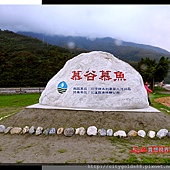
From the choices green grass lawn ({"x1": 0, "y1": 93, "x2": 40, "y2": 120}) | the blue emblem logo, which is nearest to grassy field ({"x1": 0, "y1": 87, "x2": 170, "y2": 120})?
green grass lawn ({"x1": 0, "y1": 93, "x2": 40, "y2": 120})

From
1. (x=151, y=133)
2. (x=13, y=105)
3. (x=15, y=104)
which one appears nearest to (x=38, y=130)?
(x=151, y=133)

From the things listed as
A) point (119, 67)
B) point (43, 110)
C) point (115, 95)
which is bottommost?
point (43, 110)

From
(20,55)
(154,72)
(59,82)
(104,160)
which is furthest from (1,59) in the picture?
(104,160)

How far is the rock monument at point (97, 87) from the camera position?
6.60m

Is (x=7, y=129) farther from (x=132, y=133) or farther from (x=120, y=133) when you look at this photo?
(x=132, y=133)

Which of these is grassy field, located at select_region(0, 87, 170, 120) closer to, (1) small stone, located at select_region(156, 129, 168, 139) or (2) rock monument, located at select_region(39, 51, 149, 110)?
(2) rock monument, located at select_region(39, 51, 149, 110)

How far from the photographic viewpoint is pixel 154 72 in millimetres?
20516

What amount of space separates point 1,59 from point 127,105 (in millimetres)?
19184

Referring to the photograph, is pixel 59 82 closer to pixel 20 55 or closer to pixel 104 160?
pixel 104 160

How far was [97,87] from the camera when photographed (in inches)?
265

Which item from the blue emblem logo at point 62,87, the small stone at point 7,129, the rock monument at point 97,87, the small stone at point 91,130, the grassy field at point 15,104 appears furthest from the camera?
the grassy field at point 15,104

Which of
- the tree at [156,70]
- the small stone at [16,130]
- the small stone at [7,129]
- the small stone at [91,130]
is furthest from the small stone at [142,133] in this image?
the tree at [156,70]

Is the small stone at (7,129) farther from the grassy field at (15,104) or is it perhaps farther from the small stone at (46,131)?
the grassy field at (15,104)

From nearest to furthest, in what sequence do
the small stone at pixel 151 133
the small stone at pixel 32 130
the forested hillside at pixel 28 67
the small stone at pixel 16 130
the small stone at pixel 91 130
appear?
the small stone at pixel 151 133 < the small stone at pixel 91 130 < the small stone at pixel 32 130 < the small stone at pixel 16 130 < the forested hillside at pixel 28 67
